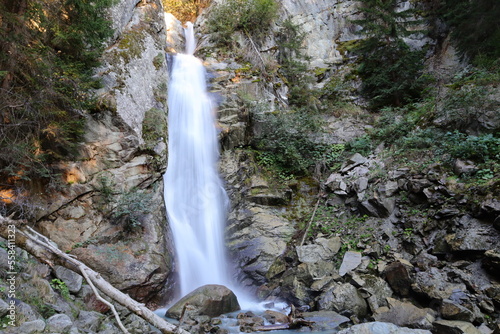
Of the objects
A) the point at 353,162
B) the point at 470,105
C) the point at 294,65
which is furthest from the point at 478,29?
the point at 353,162

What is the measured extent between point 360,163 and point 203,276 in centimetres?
646

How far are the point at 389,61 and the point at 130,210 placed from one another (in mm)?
13030

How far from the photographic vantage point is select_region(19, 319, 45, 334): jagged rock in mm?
3093

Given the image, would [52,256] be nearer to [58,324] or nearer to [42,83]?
[58,324]

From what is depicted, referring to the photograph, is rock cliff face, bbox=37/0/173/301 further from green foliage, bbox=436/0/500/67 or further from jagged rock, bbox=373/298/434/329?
green foliage, bbox=436/0/500/67

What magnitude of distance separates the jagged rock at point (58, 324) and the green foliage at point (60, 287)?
1062mm

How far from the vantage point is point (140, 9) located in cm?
1193

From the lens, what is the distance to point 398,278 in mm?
6164

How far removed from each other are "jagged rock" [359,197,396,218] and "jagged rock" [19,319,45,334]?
7685 mm

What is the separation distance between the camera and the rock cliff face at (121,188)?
6285 millimetres

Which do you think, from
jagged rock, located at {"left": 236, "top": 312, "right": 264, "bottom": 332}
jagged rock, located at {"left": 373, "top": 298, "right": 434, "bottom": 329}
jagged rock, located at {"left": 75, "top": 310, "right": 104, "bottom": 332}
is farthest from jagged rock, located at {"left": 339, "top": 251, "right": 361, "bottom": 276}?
jagged rock, located at {"left": 75, "top": 310, "right": 104, "bottom": 332}

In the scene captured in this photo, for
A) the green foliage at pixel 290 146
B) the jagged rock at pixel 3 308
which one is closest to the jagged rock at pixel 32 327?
the jagged rock at pixel 3 308

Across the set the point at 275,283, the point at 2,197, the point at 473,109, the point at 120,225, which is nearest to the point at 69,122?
the point at 2,197

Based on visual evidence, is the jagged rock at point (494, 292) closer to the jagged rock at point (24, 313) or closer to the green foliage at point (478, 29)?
the jagged rock at point (24, 313)
